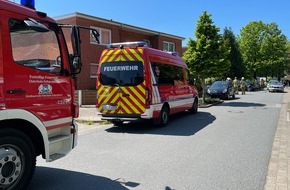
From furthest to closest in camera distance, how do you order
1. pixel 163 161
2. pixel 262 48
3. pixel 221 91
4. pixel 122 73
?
pixel 262 48 → pixel 221 91 → pixel 122 73 → pixel 163 161

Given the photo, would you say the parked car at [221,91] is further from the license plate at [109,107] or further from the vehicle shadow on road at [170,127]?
the license plate at [109,107]

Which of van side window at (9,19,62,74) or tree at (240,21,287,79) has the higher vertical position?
tree at (240,21,287,79)

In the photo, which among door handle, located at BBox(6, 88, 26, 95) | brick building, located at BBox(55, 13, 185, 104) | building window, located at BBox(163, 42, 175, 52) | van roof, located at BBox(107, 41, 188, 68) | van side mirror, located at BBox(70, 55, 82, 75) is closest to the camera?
door handle, located at BBox(6, 88, 26, 95)

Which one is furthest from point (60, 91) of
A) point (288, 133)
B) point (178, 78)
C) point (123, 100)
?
point (178, 78)

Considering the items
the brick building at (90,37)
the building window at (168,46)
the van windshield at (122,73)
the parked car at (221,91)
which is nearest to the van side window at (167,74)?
the van windshield at (122,73)

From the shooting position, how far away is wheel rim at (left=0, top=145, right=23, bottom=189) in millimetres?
4370

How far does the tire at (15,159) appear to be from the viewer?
172 inches

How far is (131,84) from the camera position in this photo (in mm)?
10758

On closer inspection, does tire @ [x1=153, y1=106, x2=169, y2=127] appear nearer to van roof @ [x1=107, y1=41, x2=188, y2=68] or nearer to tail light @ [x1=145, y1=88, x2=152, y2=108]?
tail light @ [x1=145, y1=88, x2=152, y2=108]

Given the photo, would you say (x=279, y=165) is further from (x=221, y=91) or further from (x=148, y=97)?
(x=221, y=91)

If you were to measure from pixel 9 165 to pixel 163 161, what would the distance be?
315cm

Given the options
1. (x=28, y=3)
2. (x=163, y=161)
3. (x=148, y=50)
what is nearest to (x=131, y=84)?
(x=148, y=50)

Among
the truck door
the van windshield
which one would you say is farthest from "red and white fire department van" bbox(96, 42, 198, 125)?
Answer: the truck door

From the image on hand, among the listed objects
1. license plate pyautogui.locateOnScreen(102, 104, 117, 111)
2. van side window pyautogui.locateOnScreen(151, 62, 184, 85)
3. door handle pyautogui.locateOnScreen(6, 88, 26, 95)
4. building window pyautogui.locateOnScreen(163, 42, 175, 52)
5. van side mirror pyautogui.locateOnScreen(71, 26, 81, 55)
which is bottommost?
license plate pyautogui.locateOnScreen(102, 104, 117, 111)
